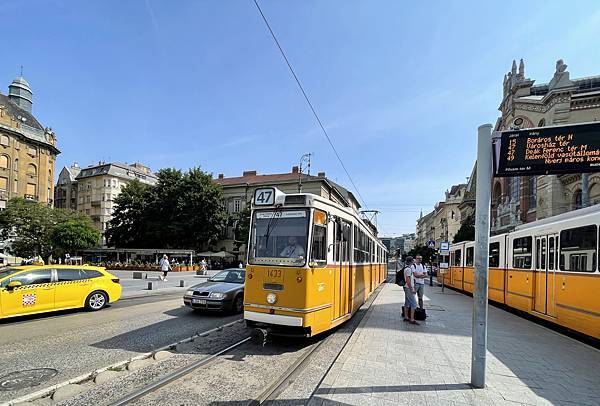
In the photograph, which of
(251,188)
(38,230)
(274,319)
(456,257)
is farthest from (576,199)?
(38,230)

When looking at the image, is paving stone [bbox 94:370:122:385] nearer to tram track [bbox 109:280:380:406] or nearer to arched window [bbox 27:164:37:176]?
tram track [bbox 109:280:380:406]

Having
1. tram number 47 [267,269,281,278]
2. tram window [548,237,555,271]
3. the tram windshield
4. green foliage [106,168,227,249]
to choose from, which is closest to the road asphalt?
tram number 47 [267,269,281,278]

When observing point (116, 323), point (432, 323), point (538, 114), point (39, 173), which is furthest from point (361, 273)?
point (39, 173)

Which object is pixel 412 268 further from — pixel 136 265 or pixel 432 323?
pixel 136 265

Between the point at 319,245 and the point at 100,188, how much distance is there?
8673 centimetres

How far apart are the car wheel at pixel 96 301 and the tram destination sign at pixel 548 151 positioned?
1189 centimetres

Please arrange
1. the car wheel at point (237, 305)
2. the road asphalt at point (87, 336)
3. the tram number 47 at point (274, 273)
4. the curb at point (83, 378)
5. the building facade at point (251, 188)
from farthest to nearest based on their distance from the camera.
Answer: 1. the building facade at point (251, 188)
2. the car wheel at point (237, 305)
3. the tram number 47 at point (274, 273)
4. the road asphalt at point (87, 336)
5. the curb at point (83, 378)

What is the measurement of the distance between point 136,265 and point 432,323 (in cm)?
3799

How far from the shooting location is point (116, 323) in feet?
30.8

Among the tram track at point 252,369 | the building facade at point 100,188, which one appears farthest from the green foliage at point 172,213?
the tram track at point 252,369

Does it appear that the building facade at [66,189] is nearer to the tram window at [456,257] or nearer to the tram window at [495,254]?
the tram window at [456,257]

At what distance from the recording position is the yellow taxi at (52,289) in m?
9.44

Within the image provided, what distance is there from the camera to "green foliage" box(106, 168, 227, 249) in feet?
173

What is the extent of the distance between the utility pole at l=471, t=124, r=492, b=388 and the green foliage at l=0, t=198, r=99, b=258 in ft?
126
